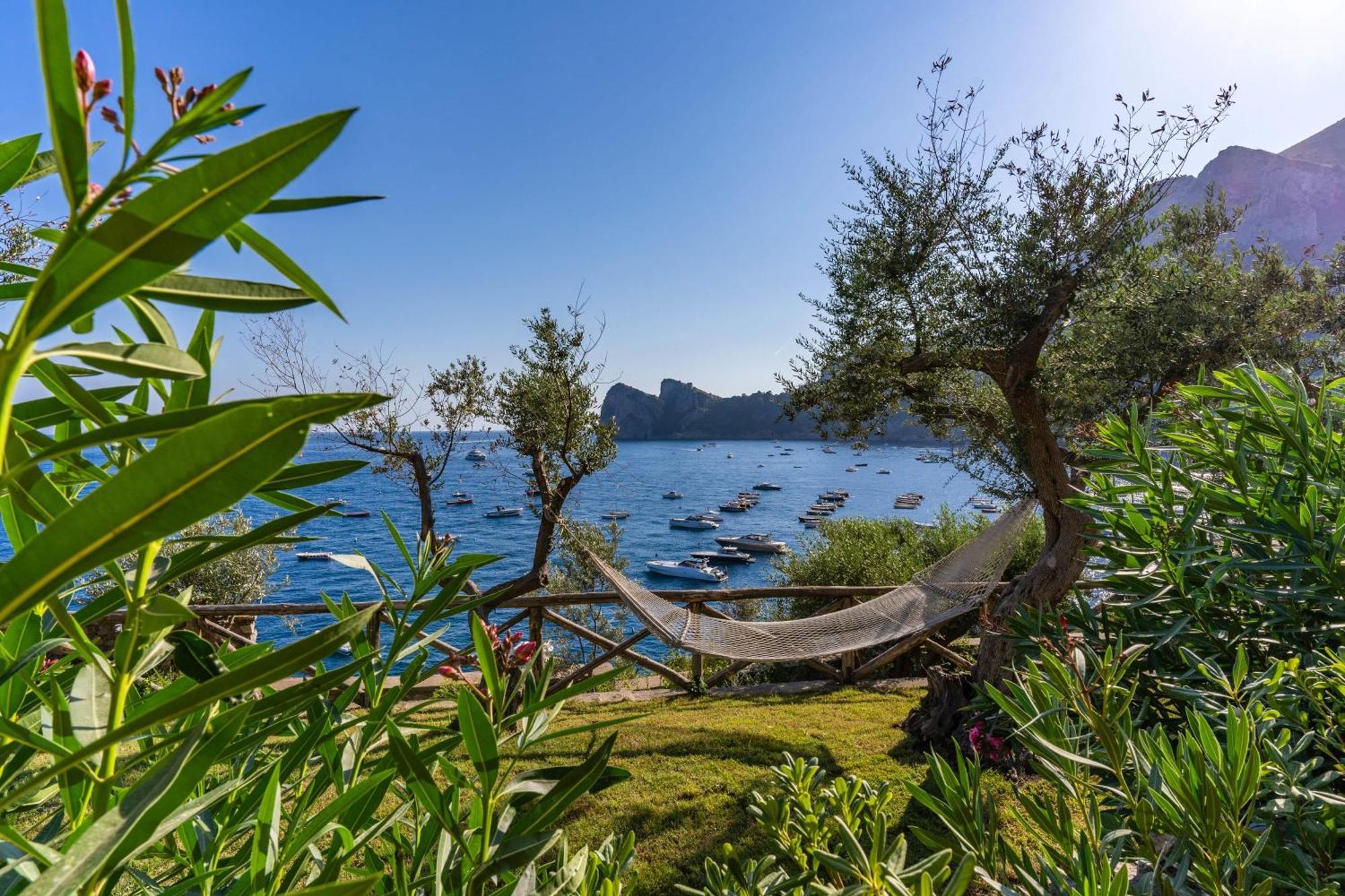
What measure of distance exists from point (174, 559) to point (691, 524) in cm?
2698

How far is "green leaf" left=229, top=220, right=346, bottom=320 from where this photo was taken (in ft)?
0.84

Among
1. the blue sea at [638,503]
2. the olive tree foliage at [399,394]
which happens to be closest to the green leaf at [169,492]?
the olive tree foliage at [399,394]

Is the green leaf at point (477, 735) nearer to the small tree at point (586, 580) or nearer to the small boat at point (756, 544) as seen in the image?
the small tree at point (586, 580)

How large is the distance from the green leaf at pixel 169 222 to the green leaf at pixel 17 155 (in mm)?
268

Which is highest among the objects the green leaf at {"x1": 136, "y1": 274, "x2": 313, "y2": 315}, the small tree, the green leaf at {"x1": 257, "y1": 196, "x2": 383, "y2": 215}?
the green leaf at {"x1": 257, "y1": 196, "x2": 383, "y2": 215}

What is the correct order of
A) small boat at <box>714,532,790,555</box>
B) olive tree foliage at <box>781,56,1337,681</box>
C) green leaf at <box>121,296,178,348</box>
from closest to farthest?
green leaf at <box>121,296,178,348</box> → olive tree foliage at <box>781,56,1337,681</box> → small boat at <box>714,532,790,555</box>

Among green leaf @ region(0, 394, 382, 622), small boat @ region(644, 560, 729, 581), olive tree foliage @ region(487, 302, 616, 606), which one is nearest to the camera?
green leaf @ region(0, 394, 382, 622)

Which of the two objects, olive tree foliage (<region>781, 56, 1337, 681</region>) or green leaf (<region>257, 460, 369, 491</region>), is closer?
green leaf (<region>257, 460, 369, 491</region>)

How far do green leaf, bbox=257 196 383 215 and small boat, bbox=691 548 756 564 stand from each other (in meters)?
20.7

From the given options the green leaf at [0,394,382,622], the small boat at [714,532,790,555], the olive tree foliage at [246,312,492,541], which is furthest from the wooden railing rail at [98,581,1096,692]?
the small boat at [714,532,790,555]

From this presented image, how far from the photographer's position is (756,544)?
72.5ft

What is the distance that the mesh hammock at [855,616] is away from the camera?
4047mm

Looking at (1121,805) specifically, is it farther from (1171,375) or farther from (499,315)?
(499,315)

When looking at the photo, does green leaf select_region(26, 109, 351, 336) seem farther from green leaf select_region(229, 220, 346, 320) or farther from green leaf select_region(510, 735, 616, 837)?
green leaf select_region(510, 735, 616, 837)
